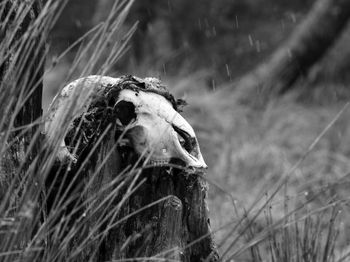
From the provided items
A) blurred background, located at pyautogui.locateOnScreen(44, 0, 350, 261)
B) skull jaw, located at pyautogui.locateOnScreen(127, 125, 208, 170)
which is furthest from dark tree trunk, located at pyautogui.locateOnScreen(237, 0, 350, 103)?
skull jaw, located at pyautogui.locateOnScreen(127, 125, 208, 170)

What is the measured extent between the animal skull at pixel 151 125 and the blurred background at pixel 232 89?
42cm

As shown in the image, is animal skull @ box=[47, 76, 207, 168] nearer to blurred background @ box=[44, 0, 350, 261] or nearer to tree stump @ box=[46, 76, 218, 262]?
tree stump @ box=[46, 76, 218, 262]

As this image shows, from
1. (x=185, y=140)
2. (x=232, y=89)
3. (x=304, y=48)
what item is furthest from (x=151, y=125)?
(x=304, y=48)

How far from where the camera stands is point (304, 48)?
26.0 feet

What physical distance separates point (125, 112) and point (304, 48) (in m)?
5.99

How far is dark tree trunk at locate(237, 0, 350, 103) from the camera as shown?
7.59 m

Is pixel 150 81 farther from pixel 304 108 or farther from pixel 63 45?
pixel 63 45

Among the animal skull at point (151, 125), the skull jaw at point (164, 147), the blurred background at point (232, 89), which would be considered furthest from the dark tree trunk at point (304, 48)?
the skull jaw at point (164, 147)

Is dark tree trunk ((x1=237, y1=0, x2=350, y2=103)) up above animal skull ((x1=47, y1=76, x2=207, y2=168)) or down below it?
above

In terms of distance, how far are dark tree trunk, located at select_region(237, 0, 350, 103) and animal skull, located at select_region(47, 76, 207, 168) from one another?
5.27 metres

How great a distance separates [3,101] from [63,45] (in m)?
7.72

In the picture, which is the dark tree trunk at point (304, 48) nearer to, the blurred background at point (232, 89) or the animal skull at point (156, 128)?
the blurred background at point (232, 89)

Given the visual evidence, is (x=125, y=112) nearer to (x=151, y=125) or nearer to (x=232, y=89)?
(x=151, y=125)

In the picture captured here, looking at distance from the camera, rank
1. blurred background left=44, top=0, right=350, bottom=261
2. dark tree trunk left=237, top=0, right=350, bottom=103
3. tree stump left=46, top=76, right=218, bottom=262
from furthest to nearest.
A: dark tree trunk left=237, top=0, right=350, bottom=103 < blurred background left=44, top=0, right=350, bottom=261 < tree stump left=46, top=76, right=218, bottom=262
